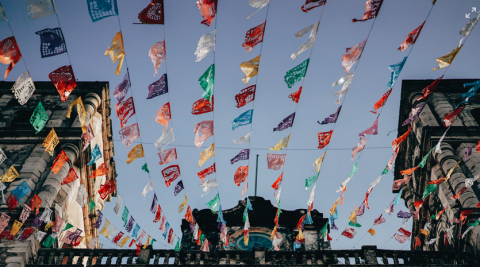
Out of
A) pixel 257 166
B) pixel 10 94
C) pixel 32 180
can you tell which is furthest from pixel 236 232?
pixel 10 94

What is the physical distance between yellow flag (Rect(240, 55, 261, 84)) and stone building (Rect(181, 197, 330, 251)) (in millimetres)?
8937

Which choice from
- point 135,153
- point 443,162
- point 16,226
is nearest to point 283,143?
point 135,153

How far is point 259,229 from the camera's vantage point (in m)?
19.0

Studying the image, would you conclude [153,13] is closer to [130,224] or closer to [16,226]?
[16,226]

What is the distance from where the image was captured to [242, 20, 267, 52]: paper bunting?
37.9ft

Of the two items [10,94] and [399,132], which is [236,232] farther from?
[10,94]

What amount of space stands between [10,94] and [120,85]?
48.0 ft

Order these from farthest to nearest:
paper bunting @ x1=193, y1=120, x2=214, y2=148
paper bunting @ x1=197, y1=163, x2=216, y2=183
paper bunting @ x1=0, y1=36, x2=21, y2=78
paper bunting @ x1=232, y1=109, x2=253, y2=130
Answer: paper bunting @ x1=197, y1=163, x2=216, y2=183 → paper bunting @ x1=193, y1=120, x2=214, y2=148 → paper bunting @ x1=232, y1=109, x2=253, y2=130 → paper bunting @ x1=0, y1=36, x2=21, y2=78

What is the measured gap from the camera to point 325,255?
44.9ft

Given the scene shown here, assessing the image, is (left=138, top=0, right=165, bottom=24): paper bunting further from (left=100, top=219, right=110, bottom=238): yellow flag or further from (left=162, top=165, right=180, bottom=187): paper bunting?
(left=100, top=219, right=110, bottom=238): yellow flag

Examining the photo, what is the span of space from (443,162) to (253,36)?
11.5 m

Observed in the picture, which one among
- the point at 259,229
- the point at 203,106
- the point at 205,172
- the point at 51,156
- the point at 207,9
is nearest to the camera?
the point at 207,9

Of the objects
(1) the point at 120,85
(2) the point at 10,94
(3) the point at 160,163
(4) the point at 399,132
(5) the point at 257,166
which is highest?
(1) the point at 120,85

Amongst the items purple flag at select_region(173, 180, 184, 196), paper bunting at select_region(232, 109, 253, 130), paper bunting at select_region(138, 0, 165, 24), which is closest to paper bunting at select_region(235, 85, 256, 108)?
paper bunting at select_region(232, 109, 253, 130)
